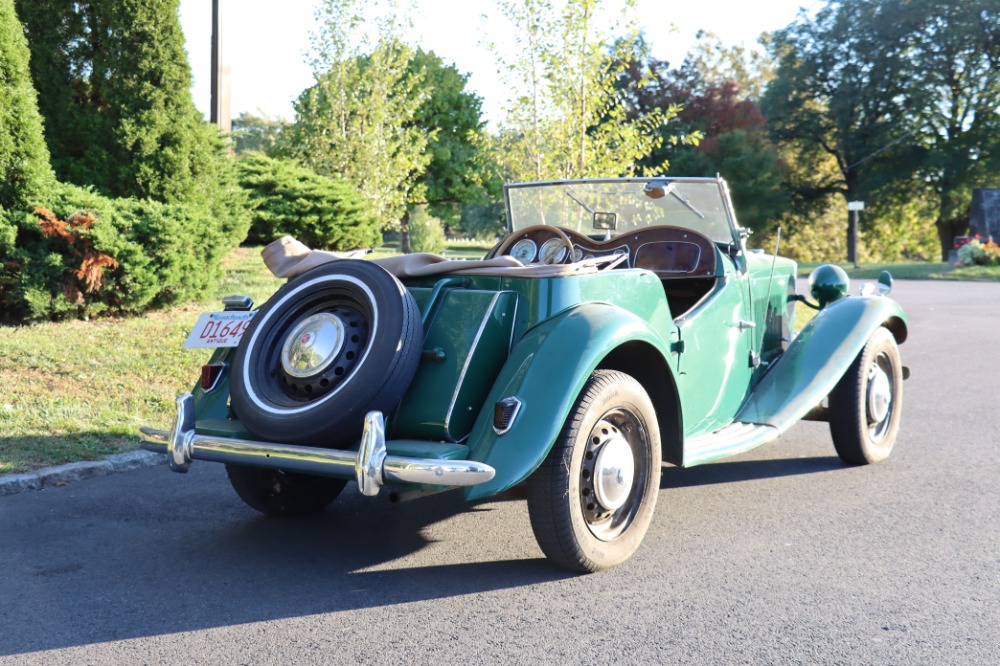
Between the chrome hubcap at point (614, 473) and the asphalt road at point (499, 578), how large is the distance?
11.4 inches

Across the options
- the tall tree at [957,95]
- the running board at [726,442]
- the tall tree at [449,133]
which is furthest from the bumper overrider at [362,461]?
the tall tree at [957,95]

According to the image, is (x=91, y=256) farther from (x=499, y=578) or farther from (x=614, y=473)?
(x=614, y=473)

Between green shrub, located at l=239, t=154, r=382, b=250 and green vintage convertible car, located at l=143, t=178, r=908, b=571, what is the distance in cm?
1049

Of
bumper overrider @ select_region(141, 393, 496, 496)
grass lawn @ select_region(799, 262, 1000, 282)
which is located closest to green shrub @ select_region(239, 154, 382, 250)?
bumper overrider @ select_region(141, 393, 496, 496)

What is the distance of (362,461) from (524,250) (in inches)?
93.4

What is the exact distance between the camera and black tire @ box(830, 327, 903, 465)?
5.25 meters

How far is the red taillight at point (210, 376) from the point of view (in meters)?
4.09

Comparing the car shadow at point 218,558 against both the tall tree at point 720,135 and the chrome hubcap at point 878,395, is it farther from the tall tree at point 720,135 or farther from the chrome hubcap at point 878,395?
the tall tree at point 720,135

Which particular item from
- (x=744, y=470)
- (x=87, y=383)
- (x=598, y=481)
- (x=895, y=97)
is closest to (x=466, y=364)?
(x=598, y=481)

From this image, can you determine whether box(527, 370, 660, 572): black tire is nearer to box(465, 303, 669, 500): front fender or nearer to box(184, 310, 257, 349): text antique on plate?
box(465, 303, 669, 500): front fender

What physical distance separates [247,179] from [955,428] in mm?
11687

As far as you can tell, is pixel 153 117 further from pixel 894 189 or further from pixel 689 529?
pixel 894 189

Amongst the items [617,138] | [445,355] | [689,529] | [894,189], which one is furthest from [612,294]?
[894,189]

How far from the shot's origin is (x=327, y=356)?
3604mm
